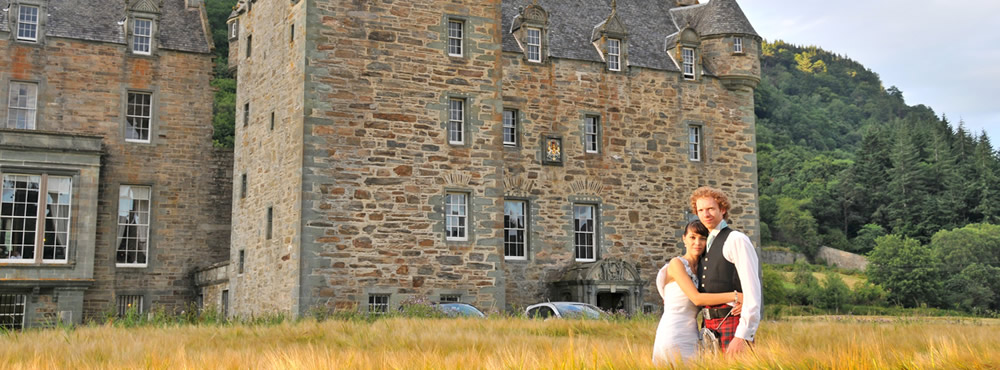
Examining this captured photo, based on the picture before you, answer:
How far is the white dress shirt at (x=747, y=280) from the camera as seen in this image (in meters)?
7.26

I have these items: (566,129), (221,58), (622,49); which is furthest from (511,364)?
(221,58)

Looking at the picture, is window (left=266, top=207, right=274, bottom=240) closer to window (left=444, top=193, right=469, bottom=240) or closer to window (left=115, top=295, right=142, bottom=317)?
window (left=444, top=193, right=469, bottom=240)

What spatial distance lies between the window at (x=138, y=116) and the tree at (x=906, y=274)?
4202 cm

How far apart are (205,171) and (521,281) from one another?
11.5 meters

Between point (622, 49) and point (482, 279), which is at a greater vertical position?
point (622, 49)

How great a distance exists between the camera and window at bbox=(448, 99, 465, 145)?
87.1 feet

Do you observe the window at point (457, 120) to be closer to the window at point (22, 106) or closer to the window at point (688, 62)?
the window at point (688, 62)

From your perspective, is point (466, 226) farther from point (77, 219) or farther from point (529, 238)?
point (77, 219)

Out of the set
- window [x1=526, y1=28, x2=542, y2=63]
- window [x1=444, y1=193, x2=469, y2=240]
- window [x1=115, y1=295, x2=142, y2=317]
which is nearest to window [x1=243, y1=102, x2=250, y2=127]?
window [x1=115, y1=295, x2=142, y2=317]

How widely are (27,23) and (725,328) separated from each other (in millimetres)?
29065

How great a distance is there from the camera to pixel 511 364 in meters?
7.31

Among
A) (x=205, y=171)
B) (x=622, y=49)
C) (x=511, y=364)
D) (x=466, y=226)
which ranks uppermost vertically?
(x=622, y=49)

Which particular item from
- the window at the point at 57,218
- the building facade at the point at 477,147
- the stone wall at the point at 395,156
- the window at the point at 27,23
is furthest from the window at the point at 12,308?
the stone wall at the point at 395,156

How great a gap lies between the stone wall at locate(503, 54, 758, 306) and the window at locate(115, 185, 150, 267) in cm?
1192
